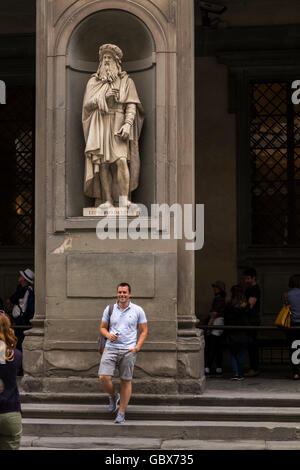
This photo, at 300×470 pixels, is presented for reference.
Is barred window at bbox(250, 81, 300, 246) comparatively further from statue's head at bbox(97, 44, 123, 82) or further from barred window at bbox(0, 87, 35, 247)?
statue's head at bbox(97, 44, 123, 82)

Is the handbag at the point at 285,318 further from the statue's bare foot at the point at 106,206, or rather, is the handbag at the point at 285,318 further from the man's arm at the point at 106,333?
the man's arm at the point at 106,333

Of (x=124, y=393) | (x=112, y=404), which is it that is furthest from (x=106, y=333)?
(x=112, y=404)

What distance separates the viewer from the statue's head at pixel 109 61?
12984 mm

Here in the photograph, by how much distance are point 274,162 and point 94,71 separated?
20.4ft

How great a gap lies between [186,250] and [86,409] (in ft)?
8.87

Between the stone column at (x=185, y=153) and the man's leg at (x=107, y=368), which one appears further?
the stone column at (x=185, y=153)

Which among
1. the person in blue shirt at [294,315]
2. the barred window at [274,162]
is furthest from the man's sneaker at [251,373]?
the barred window at [274,162]

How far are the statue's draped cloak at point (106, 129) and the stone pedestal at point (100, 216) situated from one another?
194mm

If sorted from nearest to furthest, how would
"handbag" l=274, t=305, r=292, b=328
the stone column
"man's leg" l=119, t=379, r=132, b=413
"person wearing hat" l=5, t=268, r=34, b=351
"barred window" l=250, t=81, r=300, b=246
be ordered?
"man's leg" l=119, t=379, r=132, b=413 → the stone column → "handbag" l=274, t=305, r=292, b=328 → "person wearing hat" l=5, t=268, r=34, b=351 → "barred window" l=250, t=81, r=300, b=246

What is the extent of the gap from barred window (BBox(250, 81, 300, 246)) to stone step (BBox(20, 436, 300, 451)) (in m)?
7.63

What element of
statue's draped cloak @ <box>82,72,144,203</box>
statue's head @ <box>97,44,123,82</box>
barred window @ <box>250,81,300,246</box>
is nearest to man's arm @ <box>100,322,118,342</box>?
statue's draped cloak @ <box>82,72,144,203</box>

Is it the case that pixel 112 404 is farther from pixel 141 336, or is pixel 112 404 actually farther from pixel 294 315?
pixel 294 315

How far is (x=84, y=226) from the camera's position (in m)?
12.7

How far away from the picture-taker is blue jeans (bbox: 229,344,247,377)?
1398 centimetres
